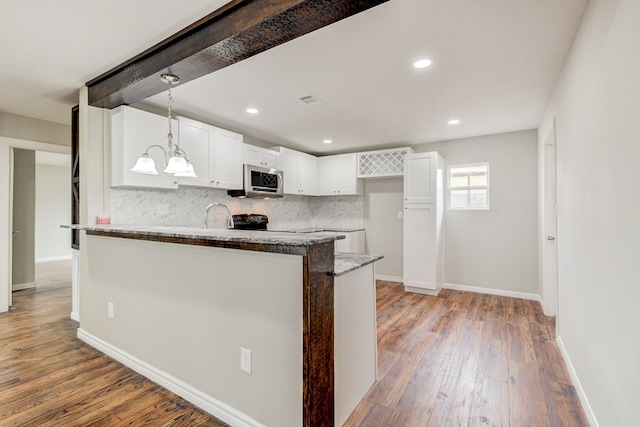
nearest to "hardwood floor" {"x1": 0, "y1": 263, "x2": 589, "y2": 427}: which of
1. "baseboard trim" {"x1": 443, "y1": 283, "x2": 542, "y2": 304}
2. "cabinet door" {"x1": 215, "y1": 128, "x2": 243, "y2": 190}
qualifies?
"baseboard trim" {"x1": 443, "y1": 283, "x2": 542, "y2": 304}

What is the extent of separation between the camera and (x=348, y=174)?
216 inches

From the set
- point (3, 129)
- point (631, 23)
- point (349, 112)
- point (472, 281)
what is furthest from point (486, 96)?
point (3, 129)

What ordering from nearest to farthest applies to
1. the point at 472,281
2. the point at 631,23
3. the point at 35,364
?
the point at 631,23, the point at 35,364, the point at 472,281

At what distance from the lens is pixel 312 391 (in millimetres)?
1470

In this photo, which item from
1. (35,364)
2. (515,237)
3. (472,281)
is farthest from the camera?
(472,281)

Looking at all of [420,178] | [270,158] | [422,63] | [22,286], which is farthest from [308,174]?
[22,286]

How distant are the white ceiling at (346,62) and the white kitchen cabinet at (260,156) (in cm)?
49

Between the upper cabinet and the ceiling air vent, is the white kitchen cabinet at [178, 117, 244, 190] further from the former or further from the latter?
the upper cabinet

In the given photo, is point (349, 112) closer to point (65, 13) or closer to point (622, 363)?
point (65, 13)

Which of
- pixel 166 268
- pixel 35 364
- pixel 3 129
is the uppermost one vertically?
pixel 3 129

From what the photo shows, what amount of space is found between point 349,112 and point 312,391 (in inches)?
117

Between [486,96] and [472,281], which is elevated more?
[486,96]

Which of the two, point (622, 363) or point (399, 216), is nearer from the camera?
point (622, 363)

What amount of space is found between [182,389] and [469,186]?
4.55 metres
